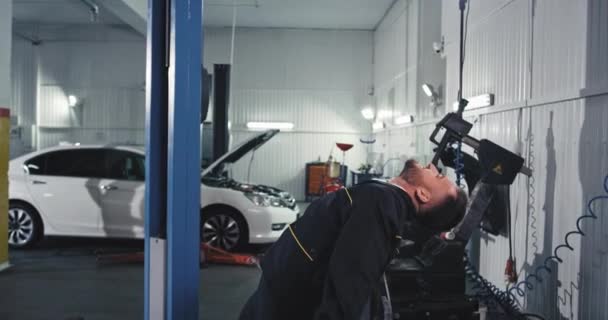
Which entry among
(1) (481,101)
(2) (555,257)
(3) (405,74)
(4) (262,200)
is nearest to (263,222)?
(4) (262,200)

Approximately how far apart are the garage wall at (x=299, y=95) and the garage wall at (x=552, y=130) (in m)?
9.29

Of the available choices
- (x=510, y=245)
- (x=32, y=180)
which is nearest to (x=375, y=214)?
(x=510, y=245)

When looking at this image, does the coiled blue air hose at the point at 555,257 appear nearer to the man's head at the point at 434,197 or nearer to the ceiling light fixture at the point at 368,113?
the man's head at the point at 434,197

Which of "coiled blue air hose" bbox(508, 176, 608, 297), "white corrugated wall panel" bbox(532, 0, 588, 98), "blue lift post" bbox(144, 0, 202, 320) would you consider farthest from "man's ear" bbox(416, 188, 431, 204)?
"white corrugated wall panel" bbox(532, 0, 588, 98)

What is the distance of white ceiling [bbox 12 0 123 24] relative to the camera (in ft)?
40.7

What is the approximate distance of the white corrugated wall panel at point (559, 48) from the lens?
360 cm

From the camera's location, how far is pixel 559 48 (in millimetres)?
3928

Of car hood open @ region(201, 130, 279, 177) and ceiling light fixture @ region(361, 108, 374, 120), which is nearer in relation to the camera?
car hood open @ region(201, 130, 279, 177)

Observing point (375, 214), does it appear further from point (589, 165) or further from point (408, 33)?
point (408, 33)

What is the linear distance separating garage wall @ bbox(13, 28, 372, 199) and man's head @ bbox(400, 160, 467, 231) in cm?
1316

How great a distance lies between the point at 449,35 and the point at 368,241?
6213mm

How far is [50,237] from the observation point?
8422 millimetres

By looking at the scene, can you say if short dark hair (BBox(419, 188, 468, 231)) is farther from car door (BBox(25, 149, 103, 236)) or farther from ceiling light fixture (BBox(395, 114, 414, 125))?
ceiling light fixture (BBox(395, 114, 414, 125))

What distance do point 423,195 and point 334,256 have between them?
1.17 feet
